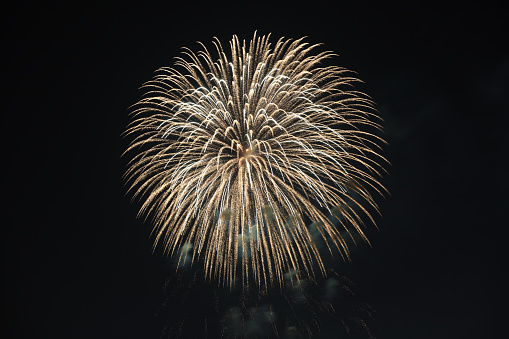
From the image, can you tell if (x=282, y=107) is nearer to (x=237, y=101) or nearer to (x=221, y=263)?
(x=237, y=101)

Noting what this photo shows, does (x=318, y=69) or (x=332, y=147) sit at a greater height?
(x=318, y=69)

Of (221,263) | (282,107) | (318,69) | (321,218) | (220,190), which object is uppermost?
(318,69)

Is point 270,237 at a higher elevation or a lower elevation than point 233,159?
lower

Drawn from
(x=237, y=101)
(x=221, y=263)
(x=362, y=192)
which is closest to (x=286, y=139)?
(x=237, y=101)

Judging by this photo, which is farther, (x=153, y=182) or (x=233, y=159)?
(x=153, y=182)

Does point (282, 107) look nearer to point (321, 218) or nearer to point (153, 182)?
point (321, 218)

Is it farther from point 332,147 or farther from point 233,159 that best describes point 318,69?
point 233,159

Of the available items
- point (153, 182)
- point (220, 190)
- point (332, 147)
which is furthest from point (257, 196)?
point (153, 182)

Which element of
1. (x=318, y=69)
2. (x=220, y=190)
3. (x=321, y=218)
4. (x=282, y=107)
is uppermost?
(x=318, y=69)

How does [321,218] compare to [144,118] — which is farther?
[144,118]
